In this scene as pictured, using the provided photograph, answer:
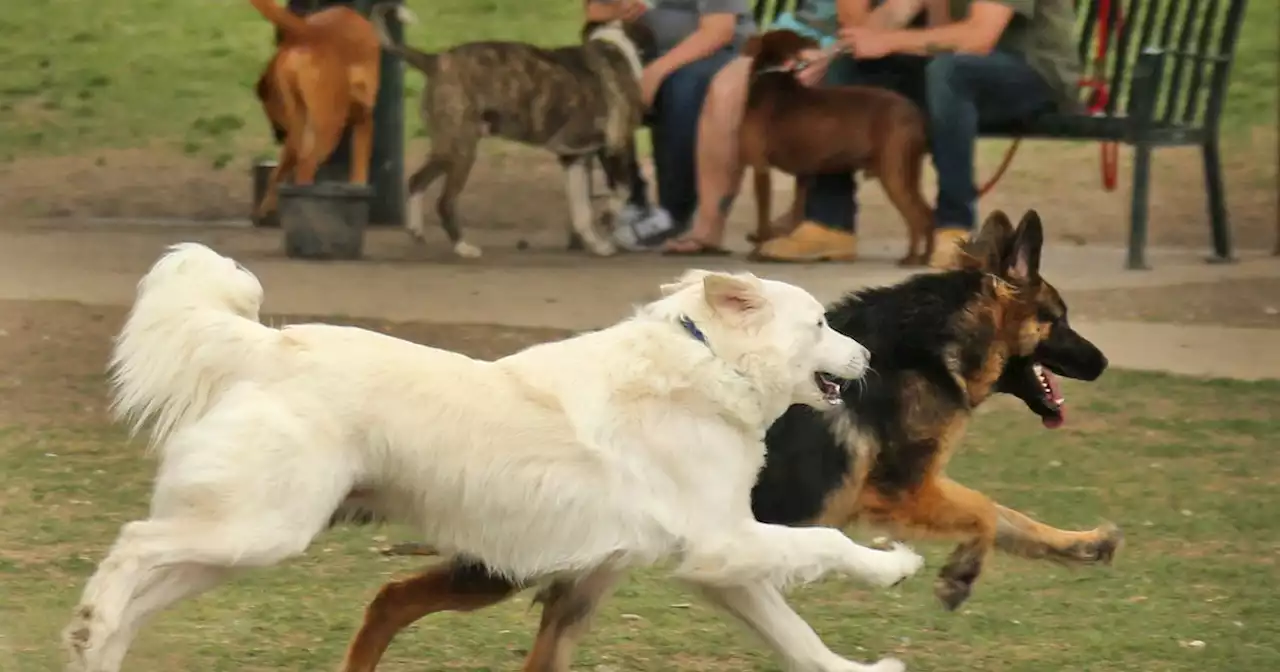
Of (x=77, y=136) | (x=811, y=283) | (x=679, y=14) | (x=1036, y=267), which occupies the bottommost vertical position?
(x=77, y=136)

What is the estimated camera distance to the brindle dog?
11938 millimetres

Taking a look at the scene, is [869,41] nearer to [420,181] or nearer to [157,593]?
[420,181]

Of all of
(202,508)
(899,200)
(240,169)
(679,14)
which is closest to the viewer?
(202,508)

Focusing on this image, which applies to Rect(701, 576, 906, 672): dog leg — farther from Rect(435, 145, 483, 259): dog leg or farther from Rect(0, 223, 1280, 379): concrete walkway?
Rect(435, 145, 483, 259): dog leg

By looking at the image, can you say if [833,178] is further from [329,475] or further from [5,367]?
[329,475]

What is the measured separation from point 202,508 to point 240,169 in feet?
42.7

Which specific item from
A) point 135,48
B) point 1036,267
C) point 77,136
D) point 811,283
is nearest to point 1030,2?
point 811,283

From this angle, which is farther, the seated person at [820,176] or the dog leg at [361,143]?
the dog leg at [361,143]

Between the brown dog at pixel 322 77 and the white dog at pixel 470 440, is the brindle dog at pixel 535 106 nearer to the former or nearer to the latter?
the brown dog at pixel 322 77

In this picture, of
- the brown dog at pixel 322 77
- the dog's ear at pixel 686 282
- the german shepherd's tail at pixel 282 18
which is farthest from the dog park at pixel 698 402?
the german shepherd's tail at pixel 282 18

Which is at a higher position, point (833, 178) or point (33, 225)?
point (833, 178)

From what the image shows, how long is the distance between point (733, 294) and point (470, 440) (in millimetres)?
721

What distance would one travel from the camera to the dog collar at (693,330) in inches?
172

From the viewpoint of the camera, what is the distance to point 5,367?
8.61 metres
